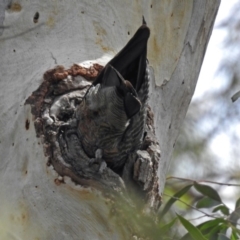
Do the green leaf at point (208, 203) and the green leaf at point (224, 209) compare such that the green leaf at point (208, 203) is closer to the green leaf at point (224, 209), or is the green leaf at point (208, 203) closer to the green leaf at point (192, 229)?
the green leaf at point (224, 209)

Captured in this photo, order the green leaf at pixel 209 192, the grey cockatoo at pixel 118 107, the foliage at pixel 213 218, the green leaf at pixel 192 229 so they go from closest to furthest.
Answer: the grey cockatoo at pixel 118 107
the green leaf at pixel 192 229
the foliage at pixel 213 218
the green leaf at pixel 209 192

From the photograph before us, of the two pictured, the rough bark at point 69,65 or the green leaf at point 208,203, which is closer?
the rough bark at point 69,65

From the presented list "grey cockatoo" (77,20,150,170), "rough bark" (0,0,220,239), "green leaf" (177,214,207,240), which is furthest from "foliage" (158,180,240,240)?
"grey cockatoo" (77,20,150,170)

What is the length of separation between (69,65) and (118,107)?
0.61 ft

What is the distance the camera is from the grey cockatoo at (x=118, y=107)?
120 cm

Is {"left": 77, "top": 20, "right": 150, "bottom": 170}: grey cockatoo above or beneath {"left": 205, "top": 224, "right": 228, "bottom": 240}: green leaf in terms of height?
above

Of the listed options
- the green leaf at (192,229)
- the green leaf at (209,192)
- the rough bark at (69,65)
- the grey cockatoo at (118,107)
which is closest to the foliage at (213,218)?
the green leaf at (209,192)

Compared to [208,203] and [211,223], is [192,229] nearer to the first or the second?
[211,223]

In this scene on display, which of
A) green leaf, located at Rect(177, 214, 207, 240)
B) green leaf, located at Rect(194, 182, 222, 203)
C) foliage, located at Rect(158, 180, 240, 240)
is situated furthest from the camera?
green leaf, located at Rect(194, 182, 222, 203)

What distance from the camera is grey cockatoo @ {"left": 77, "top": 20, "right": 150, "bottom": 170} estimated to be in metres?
1.20

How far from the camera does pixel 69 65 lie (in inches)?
52.7

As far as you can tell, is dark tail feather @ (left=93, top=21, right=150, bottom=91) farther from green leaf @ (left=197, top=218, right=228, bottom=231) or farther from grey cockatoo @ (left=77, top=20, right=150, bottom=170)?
green leaf @ (left=197, top=218, right=228, bottom=231)

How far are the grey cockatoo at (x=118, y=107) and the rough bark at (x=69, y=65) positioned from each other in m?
0.10

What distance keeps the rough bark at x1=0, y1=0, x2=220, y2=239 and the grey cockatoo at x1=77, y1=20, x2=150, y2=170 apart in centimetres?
10
